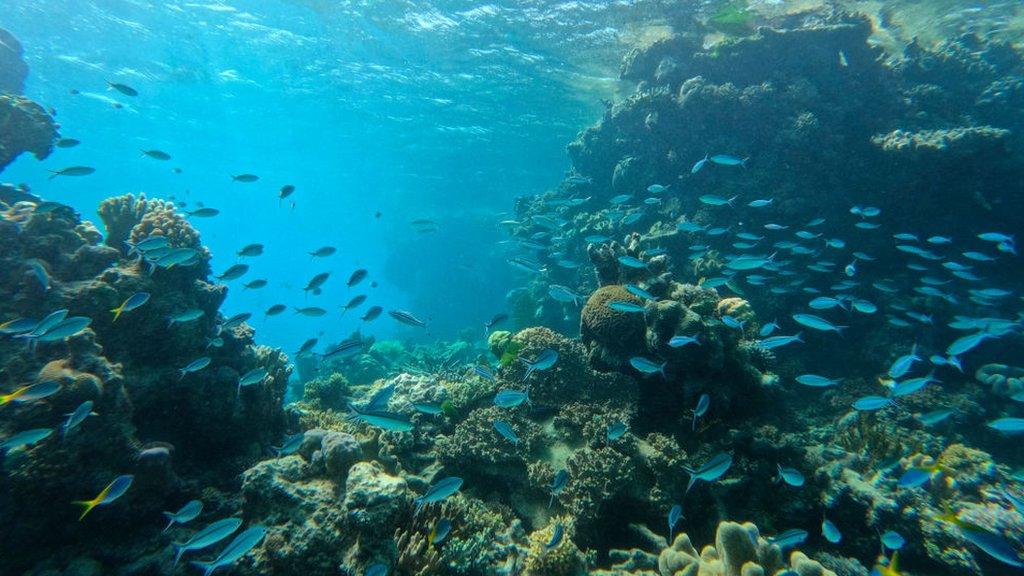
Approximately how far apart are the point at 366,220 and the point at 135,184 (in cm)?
3229

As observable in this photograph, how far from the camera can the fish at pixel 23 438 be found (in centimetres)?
428

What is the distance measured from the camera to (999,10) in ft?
50.5

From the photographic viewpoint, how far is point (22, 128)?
1045 cm

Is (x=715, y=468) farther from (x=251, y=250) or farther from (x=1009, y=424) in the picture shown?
(x=251, y=250)

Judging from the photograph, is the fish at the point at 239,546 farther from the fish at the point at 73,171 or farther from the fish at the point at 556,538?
the fish at the point at 73,171

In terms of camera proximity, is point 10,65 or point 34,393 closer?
point 34,393

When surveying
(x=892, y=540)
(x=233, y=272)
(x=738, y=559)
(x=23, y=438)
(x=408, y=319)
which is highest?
(x=23, y=438)

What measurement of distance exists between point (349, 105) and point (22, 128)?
23.8m

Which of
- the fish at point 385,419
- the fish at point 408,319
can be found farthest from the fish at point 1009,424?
the fish at point 408,319

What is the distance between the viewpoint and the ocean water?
4891 mm

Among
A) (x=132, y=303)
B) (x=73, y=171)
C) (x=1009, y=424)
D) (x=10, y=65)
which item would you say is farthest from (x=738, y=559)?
(x=10, y=65)

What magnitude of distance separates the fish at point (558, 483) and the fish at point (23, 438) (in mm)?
5574

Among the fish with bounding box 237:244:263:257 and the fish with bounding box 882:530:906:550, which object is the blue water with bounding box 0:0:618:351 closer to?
the fish with bounding box 237:244:263:257

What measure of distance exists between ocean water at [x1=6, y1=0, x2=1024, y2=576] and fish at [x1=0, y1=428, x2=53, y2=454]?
0.02 metres
